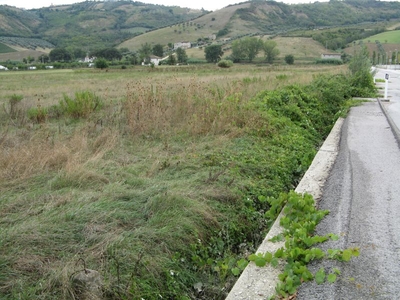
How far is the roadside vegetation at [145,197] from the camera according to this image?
3.51 meters

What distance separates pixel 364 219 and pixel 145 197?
8.94ft

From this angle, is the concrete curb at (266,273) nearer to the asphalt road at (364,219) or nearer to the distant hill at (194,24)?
the asphalt road at (364,219)

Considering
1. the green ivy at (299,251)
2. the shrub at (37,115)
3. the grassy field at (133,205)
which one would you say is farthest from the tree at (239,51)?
the green ivy at (299,251)

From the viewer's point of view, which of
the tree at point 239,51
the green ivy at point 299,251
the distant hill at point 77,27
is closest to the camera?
the green ivy at point 299,251

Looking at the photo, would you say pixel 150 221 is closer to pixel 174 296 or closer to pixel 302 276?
pixel 174 296

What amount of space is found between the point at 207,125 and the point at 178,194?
416 centimetres

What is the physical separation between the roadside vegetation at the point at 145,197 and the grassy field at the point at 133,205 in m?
0.01

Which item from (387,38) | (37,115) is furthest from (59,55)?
(37,115)

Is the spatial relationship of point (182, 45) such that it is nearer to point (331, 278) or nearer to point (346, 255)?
point (346, 255)

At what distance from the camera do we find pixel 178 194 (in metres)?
4.88

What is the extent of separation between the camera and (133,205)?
4.71 m

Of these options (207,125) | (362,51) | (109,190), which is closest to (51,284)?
(109,190)

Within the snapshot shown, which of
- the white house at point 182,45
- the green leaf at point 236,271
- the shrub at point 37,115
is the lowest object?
the green leaf at point 236,271

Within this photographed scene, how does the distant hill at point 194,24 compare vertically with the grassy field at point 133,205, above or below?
above
